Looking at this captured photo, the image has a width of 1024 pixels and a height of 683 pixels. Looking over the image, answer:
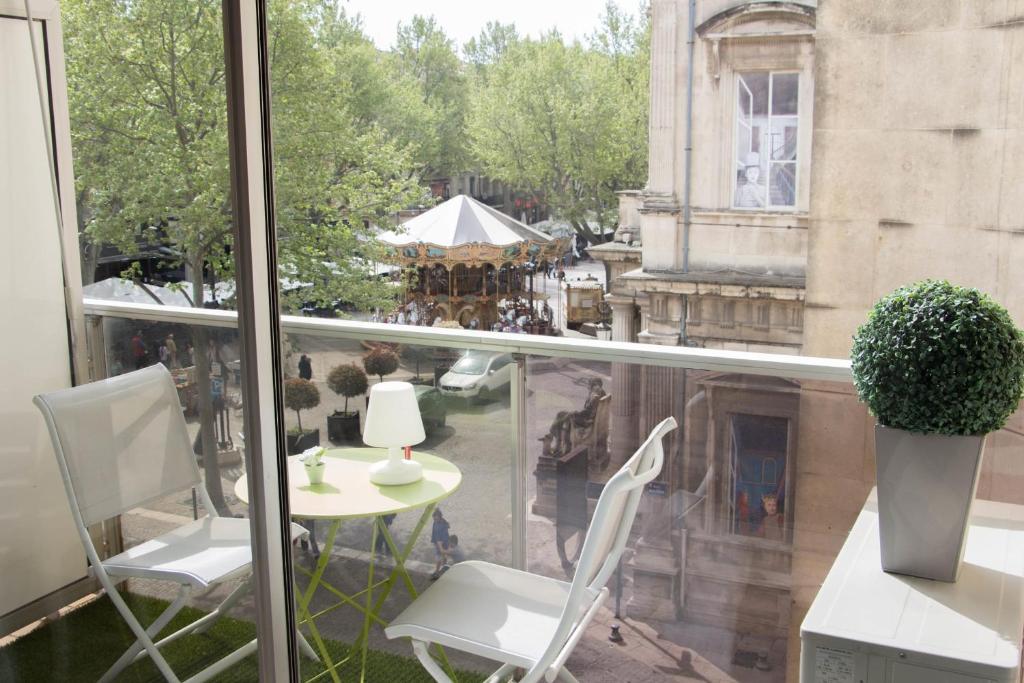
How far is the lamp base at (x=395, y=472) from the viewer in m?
1.76

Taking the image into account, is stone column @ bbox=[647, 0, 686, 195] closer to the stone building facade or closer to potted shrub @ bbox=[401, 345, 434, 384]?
the stone building facade

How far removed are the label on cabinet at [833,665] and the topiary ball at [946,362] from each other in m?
0.34

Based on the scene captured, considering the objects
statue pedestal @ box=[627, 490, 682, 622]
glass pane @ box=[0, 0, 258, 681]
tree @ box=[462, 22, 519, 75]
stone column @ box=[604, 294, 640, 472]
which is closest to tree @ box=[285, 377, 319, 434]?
glass pane @ box=[0, 0, 258, 681]

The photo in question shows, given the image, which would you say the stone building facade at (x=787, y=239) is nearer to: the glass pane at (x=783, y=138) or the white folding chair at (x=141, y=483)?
the glass pane at (x=783, y=138)

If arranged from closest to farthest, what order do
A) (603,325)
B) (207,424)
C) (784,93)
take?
(207,424) < (603,325) < (784,93)

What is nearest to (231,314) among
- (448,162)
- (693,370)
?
(693,370)

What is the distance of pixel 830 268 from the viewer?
178 inches

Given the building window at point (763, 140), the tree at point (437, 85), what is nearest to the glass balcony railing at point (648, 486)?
the tree at point (437, 85)

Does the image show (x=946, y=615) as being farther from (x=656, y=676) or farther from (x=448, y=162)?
(x=448, y=162)

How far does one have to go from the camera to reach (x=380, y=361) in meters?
1.76

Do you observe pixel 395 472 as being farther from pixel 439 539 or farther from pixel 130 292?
pixel 130 292

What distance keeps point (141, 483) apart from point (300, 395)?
1.05 ft

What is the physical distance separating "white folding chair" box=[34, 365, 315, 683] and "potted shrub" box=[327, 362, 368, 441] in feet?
1.11

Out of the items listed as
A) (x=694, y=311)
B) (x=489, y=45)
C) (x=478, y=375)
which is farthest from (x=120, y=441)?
(x=694, y=311)
